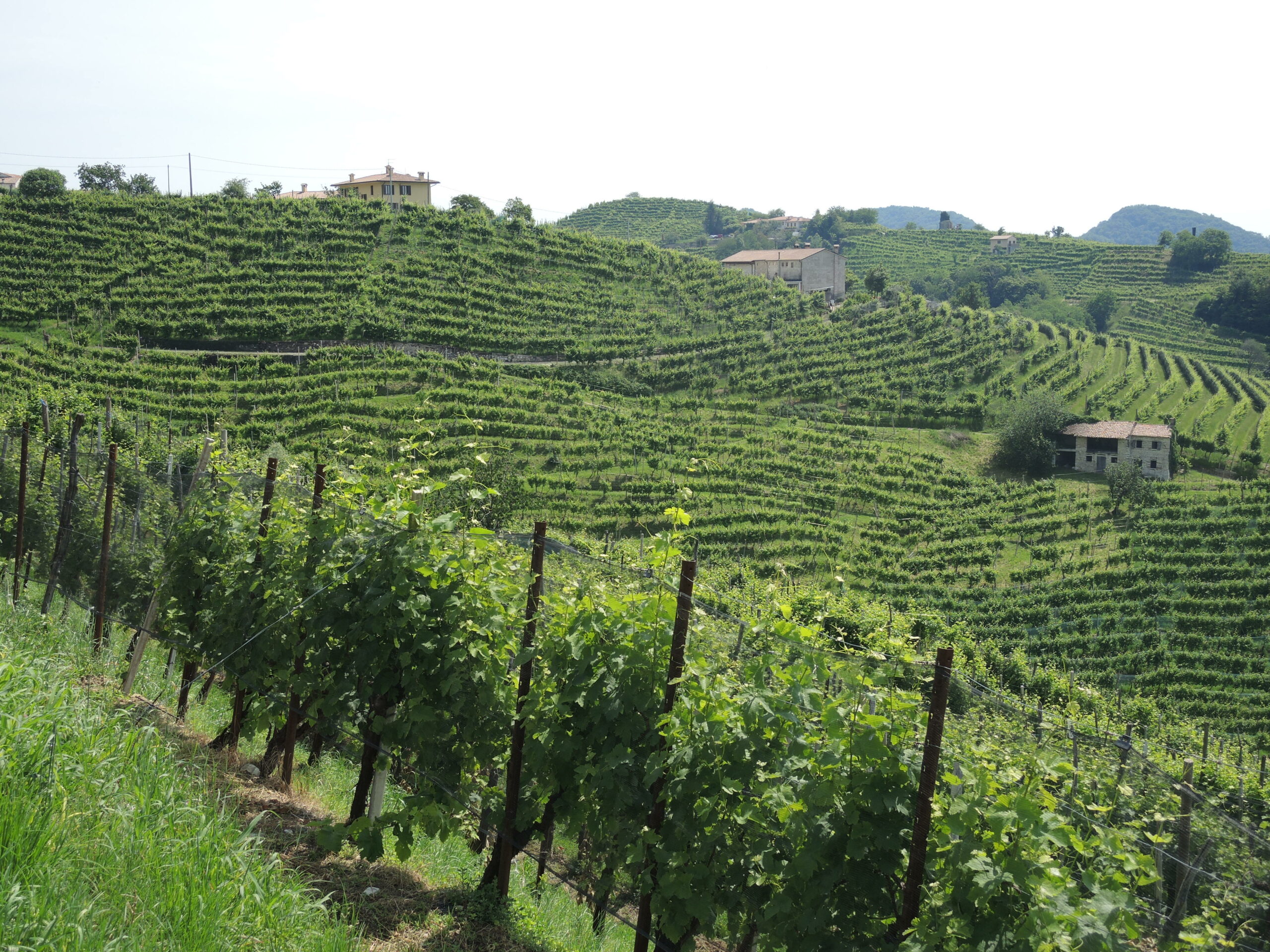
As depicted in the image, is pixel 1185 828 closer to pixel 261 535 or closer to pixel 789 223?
pixel 261 535

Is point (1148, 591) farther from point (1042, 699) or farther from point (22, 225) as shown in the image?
point (22, 225)

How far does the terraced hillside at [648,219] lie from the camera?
399 ft

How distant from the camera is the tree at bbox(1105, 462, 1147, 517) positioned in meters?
36.0

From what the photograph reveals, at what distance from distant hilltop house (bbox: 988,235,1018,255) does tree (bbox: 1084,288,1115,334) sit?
23.5 meters

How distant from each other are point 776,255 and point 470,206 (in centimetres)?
2411

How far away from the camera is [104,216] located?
5047 cm

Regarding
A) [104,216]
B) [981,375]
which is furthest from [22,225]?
[981,375]

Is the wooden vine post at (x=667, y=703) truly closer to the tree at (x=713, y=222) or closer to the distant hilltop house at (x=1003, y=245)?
the distant hilltop house at (x=1003, y=245)

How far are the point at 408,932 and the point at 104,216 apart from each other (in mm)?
57344

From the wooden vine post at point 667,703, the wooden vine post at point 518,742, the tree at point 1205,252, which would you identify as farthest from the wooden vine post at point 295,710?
the tree at point 1205,252

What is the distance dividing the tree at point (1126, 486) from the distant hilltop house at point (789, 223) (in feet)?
288

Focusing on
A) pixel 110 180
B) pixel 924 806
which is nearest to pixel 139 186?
pixel 110 180

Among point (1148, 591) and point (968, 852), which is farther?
point (1148, 591)

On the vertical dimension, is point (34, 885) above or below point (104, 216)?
below
